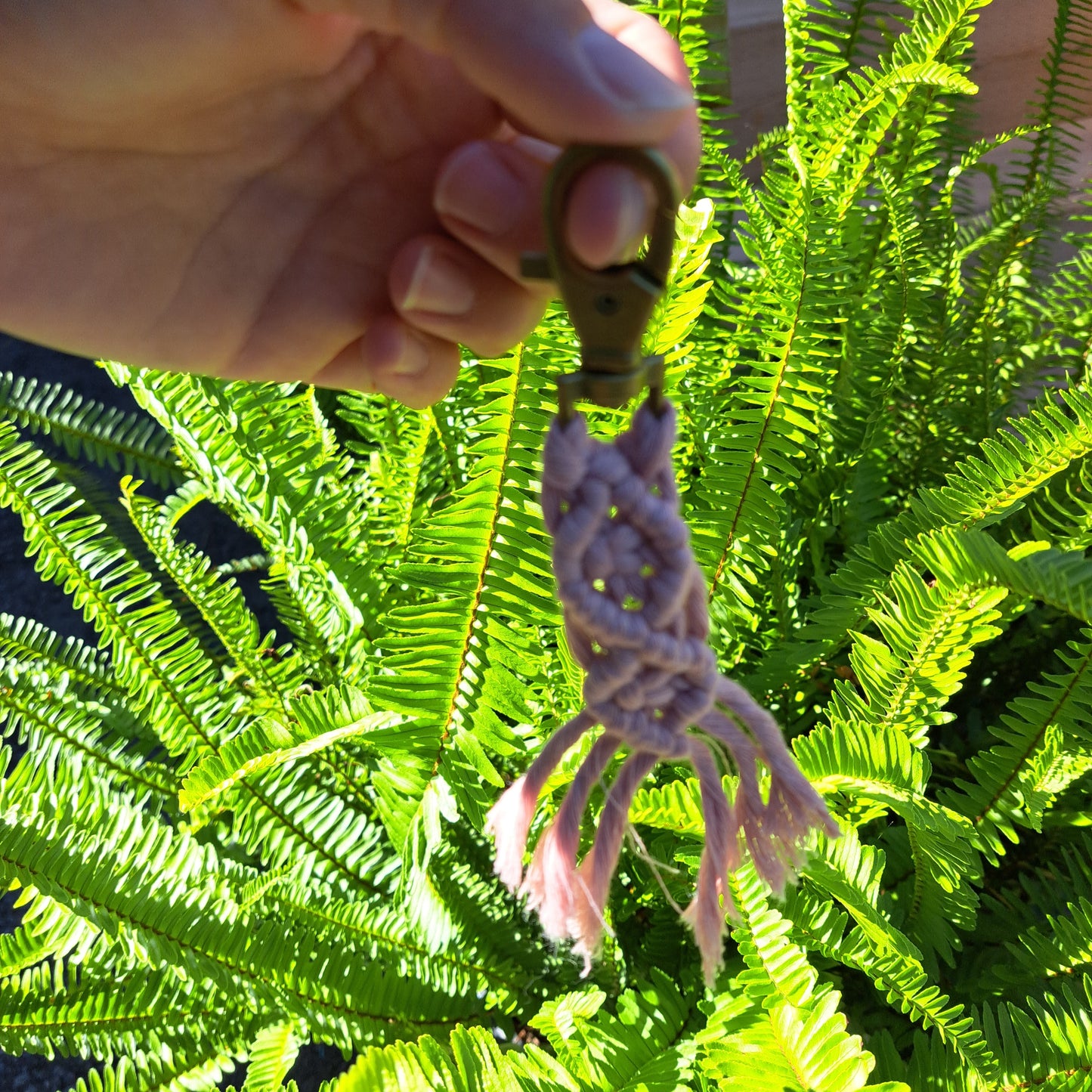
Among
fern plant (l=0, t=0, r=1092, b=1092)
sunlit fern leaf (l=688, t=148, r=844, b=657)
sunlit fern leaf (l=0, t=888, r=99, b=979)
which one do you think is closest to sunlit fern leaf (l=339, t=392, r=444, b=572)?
fern plant (l=0, t=0, r=1092, b=1092)

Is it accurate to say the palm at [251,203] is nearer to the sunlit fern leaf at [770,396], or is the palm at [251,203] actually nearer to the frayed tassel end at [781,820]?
the sunlit fern leaf at [770,396]

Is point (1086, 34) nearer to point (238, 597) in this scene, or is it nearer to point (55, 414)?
point (238, 597)

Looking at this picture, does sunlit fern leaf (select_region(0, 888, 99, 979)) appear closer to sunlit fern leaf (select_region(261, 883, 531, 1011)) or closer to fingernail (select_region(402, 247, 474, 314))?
sunlit fern leaf (select_region(261, 883, 531, 1011))

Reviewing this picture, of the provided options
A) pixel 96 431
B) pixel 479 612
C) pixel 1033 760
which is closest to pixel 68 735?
pixel 96 431

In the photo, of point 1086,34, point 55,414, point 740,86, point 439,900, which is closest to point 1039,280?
point 1086,34

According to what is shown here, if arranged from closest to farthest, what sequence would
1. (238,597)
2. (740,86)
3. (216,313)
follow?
(216,313) < (238,597) < (740,86)
